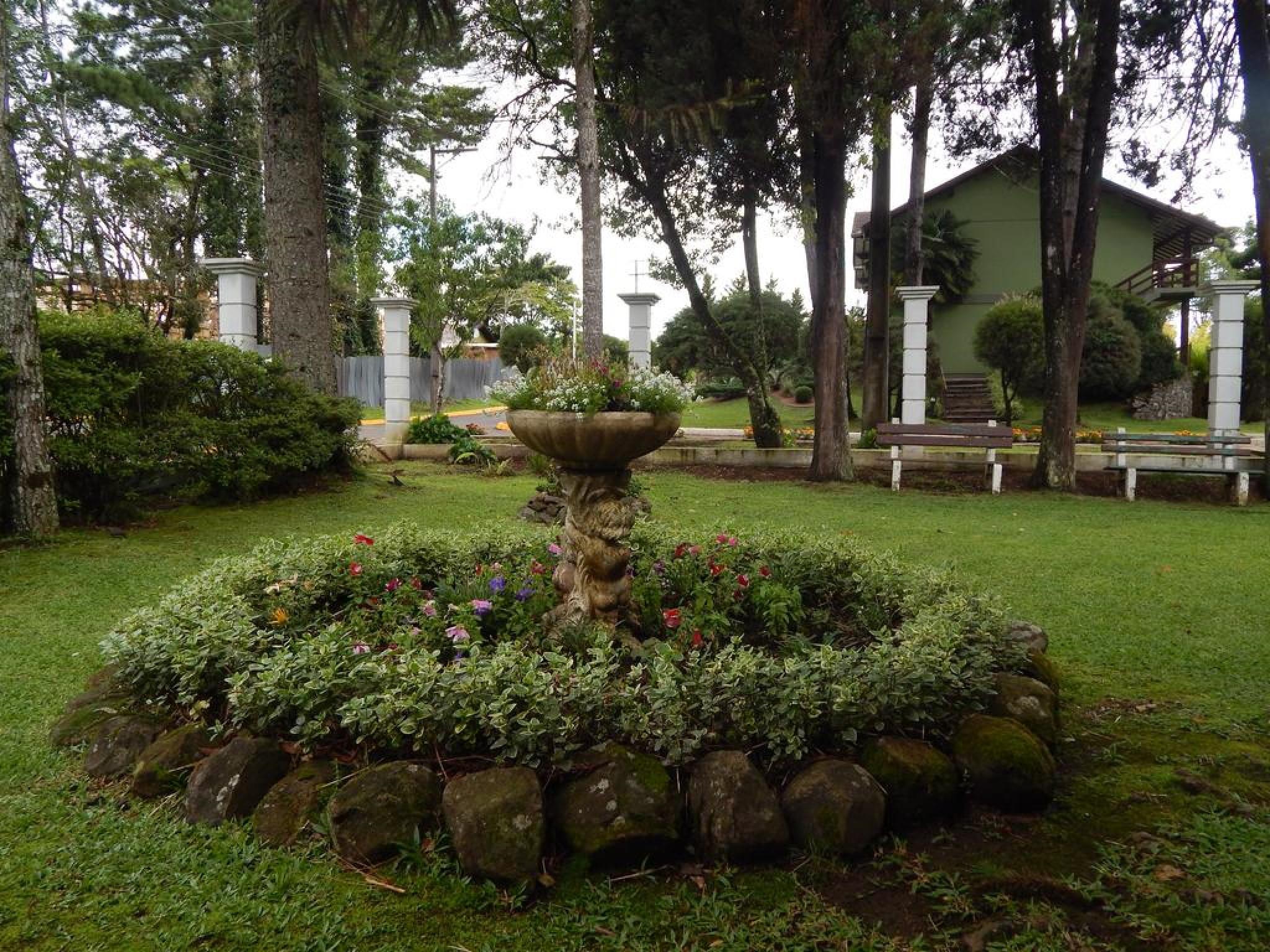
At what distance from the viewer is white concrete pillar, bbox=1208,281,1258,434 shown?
12.9 meters

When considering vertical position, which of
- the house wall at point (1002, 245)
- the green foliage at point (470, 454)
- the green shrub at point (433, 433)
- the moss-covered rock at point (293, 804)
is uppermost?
the house wall at point (1002, 245)

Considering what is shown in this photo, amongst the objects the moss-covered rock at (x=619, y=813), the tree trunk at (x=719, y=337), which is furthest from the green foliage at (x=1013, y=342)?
the moss-covered rock at (x=619, y=813)

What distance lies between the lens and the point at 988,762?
3.03 meters

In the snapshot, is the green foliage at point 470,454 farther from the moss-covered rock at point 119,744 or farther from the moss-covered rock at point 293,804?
the moss-covered rock at point 293,804

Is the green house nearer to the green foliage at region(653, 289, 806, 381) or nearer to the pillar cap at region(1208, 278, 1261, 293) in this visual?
the green foliage at region(653, 289, 806, 381)

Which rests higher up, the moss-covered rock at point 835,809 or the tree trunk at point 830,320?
the tree trunk at point 830,320

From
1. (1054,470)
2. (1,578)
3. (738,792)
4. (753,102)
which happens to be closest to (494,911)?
(738,792)

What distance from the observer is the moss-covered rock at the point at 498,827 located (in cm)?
261

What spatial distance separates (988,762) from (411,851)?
190 centimetres

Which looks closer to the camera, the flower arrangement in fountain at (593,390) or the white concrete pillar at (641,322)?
the flower arrangement in fountain at (593,390)

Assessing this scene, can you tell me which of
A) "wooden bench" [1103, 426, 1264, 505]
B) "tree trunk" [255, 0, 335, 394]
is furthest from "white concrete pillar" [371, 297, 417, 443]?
"wooden bench" [1103, 426, 1264, 505]

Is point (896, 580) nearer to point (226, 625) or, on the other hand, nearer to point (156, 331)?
point (226, 625)

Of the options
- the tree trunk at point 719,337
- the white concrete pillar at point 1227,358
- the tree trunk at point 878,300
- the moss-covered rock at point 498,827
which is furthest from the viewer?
the tree trunk at point 878,300

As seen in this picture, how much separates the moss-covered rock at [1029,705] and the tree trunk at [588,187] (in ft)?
26.5
